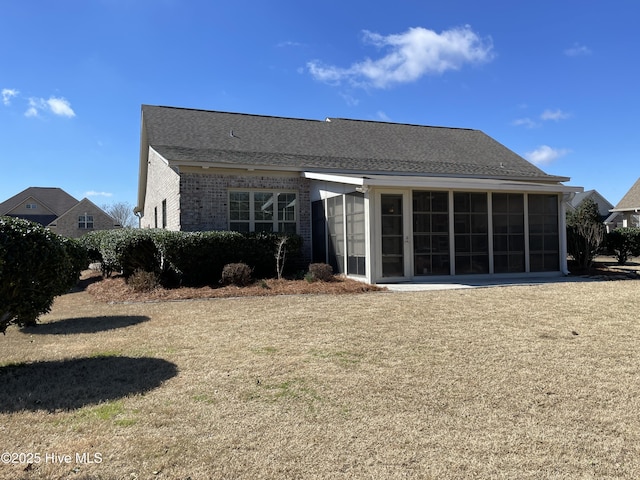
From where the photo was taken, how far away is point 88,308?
9586 millimetres

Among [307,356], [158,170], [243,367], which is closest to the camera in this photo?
[243,367]

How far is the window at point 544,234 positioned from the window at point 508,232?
38 centimetres

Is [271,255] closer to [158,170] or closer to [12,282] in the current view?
[158,170]

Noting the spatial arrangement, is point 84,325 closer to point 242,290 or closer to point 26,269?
point 26,269

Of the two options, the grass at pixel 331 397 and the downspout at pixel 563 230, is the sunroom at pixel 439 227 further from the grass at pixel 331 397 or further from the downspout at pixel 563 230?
the grass at pixel 331 397

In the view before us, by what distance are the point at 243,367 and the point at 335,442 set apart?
2010mm

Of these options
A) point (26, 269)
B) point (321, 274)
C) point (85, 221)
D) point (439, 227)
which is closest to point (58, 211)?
point (85, 221)

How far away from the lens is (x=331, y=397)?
4027 millimetres

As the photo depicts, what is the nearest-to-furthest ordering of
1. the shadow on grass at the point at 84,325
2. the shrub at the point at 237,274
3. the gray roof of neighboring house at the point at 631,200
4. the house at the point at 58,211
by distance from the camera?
1. the shadow on grass at the point at 84,325
2. the shrub at the point at 237,274
3. the gray roof of neighboring house at the point at 631,200
4. the house at the point at 58,211

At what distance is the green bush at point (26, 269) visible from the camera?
5.18 m

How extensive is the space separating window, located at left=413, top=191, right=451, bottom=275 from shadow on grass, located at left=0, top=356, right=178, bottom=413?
28.6 feet

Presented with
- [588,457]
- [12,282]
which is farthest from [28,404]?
[588,457]

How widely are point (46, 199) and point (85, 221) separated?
906 centimetres

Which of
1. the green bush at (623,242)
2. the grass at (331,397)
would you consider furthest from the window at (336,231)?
the green bush at (623,242)
